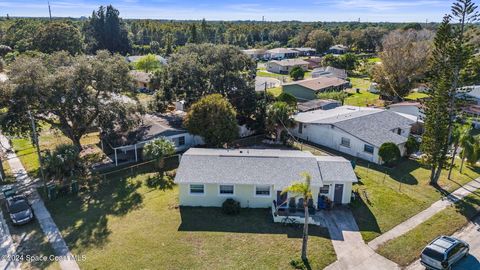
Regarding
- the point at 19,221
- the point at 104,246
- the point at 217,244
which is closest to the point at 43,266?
the point at 104,246

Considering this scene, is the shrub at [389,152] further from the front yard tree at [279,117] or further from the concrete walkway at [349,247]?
the concrete walkway at [349,247]

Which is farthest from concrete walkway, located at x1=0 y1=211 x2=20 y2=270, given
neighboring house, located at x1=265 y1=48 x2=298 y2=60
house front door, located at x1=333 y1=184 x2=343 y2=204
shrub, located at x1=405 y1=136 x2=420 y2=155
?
neighboring house, located at x1=265 y1=48 x2=298 y2=60

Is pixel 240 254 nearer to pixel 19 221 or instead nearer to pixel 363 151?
pixel 19 221

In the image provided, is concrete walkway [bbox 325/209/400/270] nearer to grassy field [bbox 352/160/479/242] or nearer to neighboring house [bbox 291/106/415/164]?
grassy field [bbox 352/160/479/242]

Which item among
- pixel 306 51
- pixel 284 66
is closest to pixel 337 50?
pixel 306 51

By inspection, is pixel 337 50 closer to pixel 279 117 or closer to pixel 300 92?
pixel 300 92

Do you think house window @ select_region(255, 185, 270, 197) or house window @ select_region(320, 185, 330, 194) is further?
house window @ select_region(320, 185, 330, 194)
